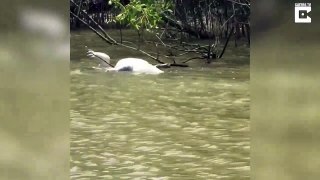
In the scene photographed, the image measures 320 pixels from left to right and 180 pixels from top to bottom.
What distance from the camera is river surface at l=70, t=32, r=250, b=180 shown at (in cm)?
428

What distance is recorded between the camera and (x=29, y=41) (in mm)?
959

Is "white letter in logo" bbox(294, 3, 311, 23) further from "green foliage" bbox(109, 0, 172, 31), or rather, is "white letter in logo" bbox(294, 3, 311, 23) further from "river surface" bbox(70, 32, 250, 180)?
"green foliage" bbox(109, 0, 172, 31)

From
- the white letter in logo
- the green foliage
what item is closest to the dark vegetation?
the green foliage

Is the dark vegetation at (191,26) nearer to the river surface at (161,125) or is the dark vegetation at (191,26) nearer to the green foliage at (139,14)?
the green foliage at (139,14)

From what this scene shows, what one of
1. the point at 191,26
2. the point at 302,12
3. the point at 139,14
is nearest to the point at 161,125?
the point at 139,14

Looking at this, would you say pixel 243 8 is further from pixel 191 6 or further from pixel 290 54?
pixel 290 54

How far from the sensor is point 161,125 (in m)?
5.62

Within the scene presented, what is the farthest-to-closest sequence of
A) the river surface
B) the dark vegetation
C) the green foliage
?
1. the dark vegetation
2. the green foliage
3. the river surface

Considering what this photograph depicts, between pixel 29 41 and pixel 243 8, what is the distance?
10857mm

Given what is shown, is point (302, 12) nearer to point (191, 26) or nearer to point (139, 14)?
point (139, 14)

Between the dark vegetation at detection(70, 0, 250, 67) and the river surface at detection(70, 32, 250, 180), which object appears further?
the dark vegetation at detection(70, 0, 250, 67)

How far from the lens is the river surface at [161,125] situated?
4.28 m

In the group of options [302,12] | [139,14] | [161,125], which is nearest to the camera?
[302,12]

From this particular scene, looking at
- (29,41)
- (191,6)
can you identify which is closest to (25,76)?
(29,41)
